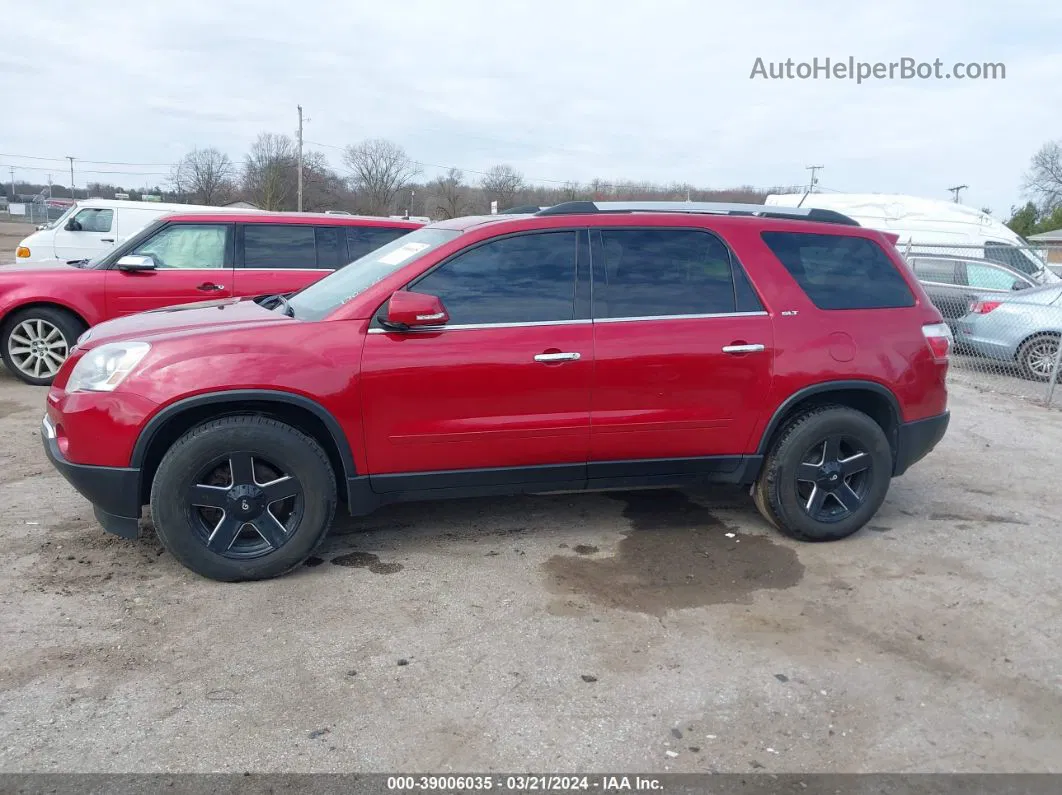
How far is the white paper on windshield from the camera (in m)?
4.36

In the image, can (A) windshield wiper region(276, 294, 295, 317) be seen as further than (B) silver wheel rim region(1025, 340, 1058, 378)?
No

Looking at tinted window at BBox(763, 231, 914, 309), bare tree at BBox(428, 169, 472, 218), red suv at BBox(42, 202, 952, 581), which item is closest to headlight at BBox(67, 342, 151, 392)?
red suv at BBox(42, 202, 952, 581)

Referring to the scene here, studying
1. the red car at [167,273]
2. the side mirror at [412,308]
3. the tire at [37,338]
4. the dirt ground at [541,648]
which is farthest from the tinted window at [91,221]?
the side mirror at [412,308]

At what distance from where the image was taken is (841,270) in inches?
190

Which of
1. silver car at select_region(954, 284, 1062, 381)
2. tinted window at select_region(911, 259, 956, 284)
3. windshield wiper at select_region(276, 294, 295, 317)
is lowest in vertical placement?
silver car at select_region(954, 284, 1062, 381)

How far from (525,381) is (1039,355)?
31.4 feet

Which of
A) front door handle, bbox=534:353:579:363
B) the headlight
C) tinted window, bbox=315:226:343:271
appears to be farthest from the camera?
tinted window, bbox=315:226:343:271

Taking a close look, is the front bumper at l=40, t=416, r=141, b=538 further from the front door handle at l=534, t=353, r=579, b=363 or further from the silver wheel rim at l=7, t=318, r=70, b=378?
the silver wheel rim at l=7, t=318, r=70, b=378

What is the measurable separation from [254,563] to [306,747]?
1354 mm

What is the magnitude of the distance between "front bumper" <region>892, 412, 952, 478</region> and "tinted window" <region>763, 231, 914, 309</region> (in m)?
0.71

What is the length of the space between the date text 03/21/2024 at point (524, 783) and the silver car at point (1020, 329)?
10.4 metres

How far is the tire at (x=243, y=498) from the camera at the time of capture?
3.85 metres

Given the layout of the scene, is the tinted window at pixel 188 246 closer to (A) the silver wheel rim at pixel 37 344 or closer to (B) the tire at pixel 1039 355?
(A) the silver wheel rim at pixel 37 344

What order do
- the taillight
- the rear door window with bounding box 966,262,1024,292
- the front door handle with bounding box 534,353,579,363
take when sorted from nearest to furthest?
the front door handle with bounding box 534,353,579,363 → the taillight → the rear door window with bounding box 966,262,1024,292
